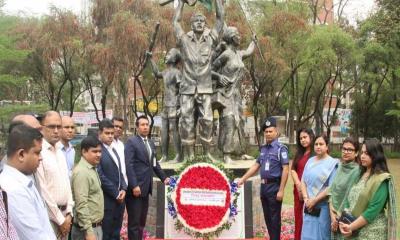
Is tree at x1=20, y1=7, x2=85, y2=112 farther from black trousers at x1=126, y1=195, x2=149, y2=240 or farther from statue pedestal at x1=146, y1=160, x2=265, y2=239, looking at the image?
black trousers at x1=126, y1=195, x2=149, y2=240

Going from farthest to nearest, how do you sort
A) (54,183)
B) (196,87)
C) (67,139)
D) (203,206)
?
(196,87) → (203,206) → (67,139) → (54,183)

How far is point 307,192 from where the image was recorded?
602 centimetres

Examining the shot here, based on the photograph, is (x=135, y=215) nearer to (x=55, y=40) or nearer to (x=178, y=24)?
(x=178, y=24)

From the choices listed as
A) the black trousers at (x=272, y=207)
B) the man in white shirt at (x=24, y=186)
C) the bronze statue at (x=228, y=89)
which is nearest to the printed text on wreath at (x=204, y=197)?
the black trousers at (x=272, y=207)

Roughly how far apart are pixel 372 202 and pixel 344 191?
0.60 metres

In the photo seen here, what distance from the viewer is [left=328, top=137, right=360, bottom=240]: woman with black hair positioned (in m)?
5.13

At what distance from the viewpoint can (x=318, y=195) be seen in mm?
5824

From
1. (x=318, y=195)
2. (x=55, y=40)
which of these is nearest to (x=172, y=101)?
(x=318, y=195)

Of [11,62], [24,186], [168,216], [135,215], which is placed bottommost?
[168,216]

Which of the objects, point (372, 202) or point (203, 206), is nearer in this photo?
point (372, 202)

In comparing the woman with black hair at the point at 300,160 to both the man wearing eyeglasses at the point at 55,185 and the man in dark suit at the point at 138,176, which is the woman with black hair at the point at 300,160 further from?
the man wearing eyeglasses at the point at 55,185

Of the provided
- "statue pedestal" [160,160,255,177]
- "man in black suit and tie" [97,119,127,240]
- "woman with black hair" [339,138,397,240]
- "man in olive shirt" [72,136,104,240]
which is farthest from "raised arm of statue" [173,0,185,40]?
"woman with black hair" [339,138,397,240]

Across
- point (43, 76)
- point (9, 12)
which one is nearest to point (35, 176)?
point (43, 76)

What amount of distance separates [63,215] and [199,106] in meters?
4.39
